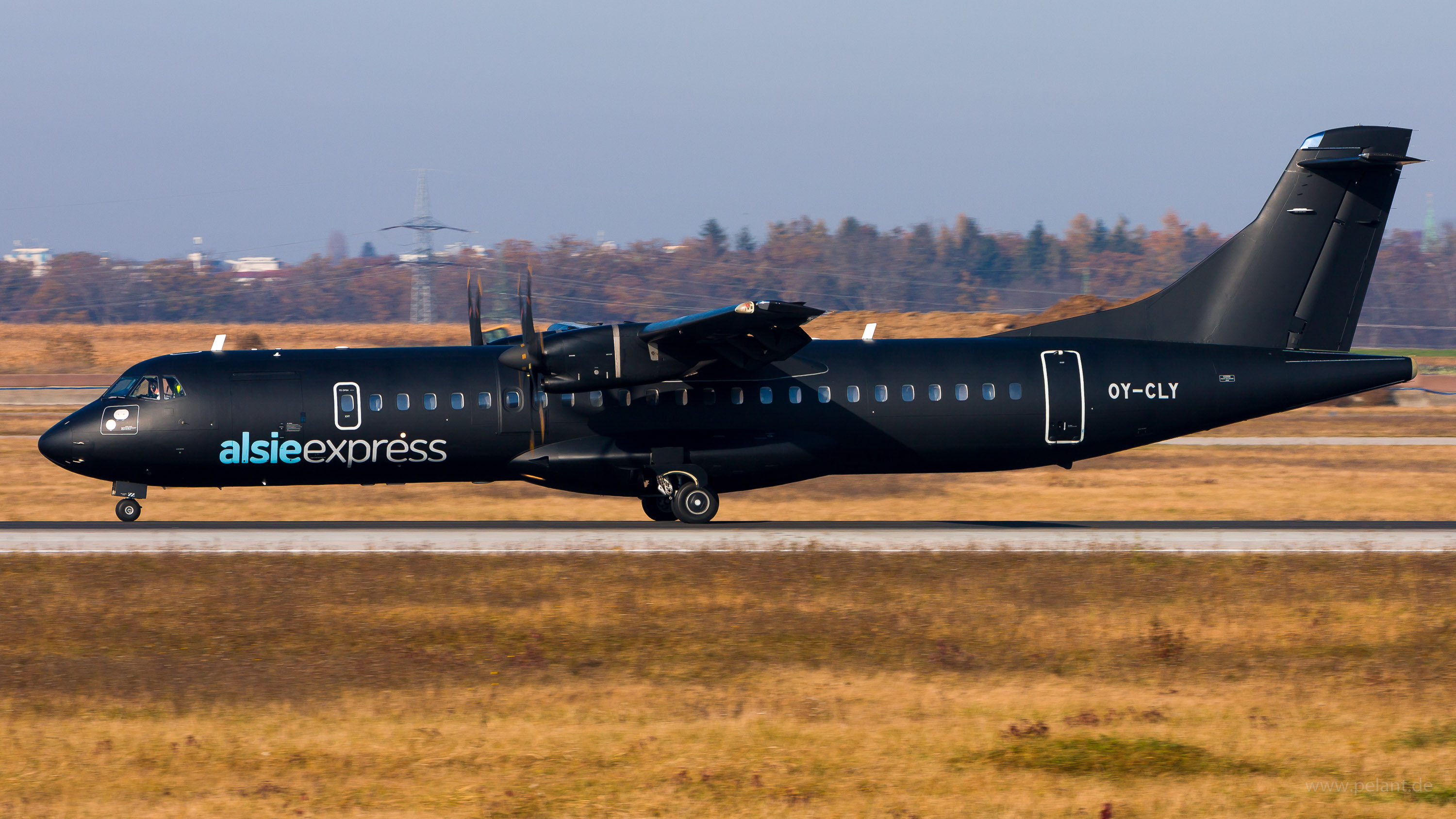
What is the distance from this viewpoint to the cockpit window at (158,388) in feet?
79.2

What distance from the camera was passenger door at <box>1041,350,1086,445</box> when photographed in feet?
82.1

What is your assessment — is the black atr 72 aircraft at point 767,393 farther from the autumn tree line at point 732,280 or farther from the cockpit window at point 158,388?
the autumn tree line at point 732,280

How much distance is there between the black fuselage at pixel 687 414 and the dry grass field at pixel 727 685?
3.81 meters

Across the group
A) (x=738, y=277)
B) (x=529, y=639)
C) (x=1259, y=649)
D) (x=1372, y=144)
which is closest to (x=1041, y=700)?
(x=1259, y=649)

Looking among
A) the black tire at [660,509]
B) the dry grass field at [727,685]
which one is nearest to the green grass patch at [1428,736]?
the dry grass field at [727,685]

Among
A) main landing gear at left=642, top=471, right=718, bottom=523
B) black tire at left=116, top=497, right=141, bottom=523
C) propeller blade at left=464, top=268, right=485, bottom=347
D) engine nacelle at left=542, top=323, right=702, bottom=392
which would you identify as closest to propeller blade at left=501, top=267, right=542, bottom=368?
engine nacelle at left=542, top=323, right=702, bottom=392

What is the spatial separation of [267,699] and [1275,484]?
94.6 ft

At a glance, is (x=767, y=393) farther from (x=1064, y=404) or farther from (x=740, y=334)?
(x=1064, y=404)

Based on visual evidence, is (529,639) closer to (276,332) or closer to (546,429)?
(546,429)

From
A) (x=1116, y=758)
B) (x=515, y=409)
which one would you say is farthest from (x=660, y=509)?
(x=1116, y=758)

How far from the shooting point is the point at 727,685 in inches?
634

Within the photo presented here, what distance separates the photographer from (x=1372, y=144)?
25500 mm

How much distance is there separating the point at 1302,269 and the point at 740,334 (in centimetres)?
1184

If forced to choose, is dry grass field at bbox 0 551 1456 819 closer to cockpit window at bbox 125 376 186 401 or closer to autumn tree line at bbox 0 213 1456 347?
cockpit window at bbox 125 376 186 401
